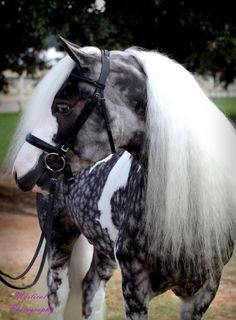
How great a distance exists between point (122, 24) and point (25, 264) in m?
3.08

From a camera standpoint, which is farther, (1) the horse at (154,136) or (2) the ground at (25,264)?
(2) the ground at (25,264)

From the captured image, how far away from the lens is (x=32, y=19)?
6.59 m

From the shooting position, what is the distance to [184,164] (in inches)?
95.7

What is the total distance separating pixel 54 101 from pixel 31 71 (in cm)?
614

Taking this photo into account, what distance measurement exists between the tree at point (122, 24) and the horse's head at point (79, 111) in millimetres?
3981

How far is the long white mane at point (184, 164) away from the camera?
7.98ft

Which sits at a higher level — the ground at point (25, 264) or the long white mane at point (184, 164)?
the long white mane at point (184, 164)

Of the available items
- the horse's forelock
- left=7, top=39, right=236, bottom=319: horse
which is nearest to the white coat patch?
left=7, top=39, right=236, bottom=319: horse

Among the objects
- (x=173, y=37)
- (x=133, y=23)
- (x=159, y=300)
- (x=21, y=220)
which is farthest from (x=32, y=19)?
(x=159, y=300)

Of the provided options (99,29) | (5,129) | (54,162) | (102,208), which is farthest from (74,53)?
(5,129)

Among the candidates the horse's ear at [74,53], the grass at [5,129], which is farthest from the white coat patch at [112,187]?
the grass at [5,129]

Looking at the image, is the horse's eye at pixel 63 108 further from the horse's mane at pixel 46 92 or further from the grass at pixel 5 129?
the grass at pixel 5 129

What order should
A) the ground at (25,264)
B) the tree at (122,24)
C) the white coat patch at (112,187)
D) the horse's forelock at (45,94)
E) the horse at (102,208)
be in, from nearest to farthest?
1. the horse's forelock at (45,94)
2. the horse at (102,208)
3. the white coat patch at (112,187)
4. the ground at (25,264)
5. the tree at (122,24)

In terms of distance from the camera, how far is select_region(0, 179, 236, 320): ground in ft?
14.8
